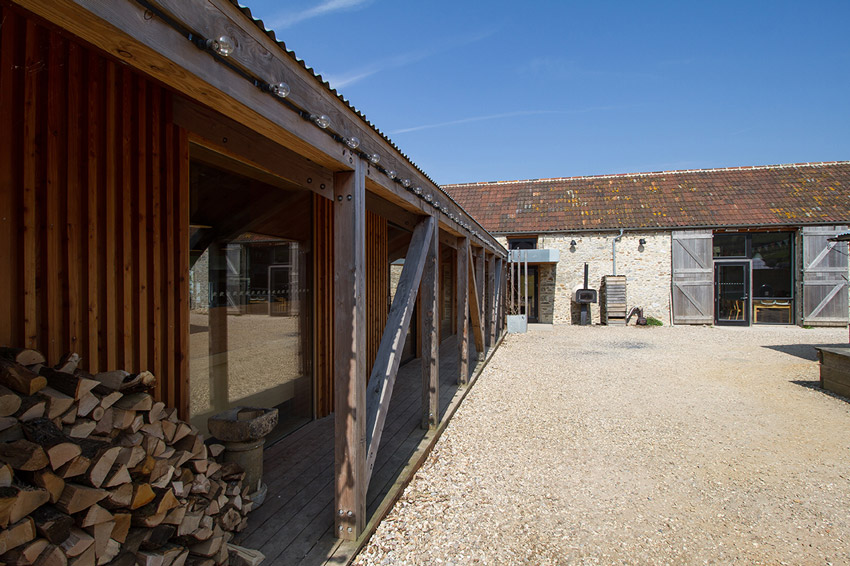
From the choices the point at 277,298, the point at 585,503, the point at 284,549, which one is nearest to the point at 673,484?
the point at 585,503

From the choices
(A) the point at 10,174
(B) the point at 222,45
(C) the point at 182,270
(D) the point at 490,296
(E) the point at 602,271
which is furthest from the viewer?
(E) the point at 602,271

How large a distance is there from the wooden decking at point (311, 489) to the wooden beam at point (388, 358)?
13.5 inches

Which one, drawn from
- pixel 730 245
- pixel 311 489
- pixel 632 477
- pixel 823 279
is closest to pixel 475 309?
pixel 632 477

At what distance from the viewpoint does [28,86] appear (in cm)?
174

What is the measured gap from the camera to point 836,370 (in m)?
5.93

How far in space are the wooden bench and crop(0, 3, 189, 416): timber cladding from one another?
7607 millimetres

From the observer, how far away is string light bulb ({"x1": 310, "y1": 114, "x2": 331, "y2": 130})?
6.63 ft

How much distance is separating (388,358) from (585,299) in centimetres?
1301

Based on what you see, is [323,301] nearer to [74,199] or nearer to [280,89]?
[74,199]

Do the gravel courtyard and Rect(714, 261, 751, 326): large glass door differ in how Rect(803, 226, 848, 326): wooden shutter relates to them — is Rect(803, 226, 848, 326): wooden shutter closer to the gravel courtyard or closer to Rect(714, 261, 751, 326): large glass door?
Rect(714, 261, 751, 326): large glass door

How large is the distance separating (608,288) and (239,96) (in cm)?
1462

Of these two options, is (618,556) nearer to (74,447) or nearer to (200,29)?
(74,447)

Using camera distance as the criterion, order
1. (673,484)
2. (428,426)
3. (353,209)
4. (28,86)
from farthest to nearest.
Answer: (428,426), (673,484), (353,209), (28,86)

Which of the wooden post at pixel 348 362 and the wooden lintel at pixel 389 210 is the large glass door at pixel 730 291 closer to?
the wooden lintel at pixel 389 210
